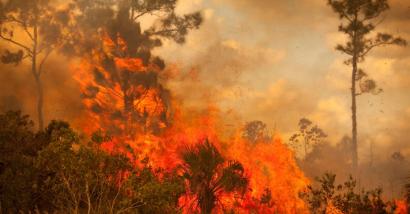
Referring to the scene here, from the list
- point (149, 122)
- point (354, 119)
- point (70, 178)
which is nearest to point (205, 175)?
point (70, 178)

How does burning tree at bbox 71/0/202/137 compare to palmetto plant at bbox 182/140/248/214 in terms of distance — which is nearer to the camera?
palmetto plant at bbox 182/140/248/214

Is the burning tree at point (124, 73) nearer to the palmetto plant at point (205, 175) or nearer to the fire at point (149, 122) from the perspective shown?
the fire at point (149, 122)

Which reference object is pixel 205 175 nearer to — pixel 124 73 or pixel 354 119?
pixel 124 73

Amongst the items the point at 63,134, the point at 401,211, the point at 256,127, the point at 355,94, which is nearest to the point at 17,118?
the point at 63,134

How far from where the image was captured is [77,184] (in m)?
14.4

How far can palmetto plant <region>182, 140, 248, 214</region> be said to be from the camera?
59.0ft

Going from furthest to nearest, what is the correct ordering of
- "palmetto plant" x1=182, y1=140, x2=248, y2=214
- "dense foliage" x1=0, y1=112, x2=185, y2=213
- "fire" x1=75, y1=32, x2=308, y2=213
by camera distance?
1. "fire" x1=75, y1=32, x2=308, y2=213
2. "palmetto plant" x1=182, y1=140, x2=248, y2=214
3. "dense foliage" x1=0, y1=112, x2=185, y2=213

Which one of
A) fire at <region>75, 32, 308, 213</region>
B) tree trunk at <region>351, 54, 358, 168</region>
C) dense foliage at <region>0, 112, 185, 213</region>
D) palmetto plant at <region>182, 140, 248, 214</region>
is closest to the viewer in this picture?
dense foliage at <region>0, 112, 185, 213</region>

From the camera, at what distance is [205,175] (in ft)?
59.0

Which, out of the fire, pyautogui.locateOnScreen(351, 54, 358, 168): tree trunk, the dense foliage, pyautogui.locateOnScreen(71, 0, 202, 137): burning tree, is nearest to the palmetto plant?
the dense foliage

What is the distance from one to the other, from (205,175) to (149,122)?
1493 cm

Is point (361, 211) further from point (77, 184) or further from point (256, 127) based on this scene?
point (256, 127)

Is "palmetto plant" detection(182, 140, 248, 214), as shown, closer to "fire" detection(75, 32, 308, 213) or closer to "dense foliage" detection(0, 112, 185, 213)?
"dense foliage" detection(0, 112, 185, 213)

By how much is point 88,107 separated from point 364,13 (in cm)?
2388
